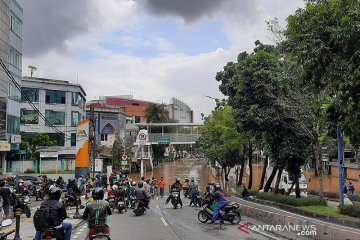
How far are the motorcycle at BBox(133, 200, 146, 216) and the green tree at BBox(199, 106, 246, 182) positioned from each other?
18307mm

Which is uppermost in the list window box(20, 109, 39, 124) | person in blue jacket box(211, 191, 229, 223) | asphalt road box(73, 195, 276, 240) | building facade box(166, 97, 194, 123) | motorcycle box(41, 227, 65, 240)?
building facade box(166, 97, 194, 123)

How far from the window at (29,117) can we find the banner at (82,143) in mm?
25485

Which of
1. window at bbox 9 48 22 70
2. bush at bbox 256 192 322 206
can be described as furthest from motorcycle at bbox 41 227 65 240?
window at bbox 9 48 22 70

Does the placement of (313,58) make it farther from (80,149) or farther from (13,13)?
(13,13)

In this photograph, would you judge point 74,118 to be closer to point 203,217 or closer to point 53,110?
point 53,110

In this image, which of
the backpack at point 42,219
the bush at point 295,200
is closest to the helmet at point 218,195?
the bush at point 295,200

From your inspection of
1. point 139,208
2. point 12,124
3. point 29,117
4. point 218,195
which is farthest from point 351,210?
point 29,117

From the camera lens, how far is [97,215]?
9.86m

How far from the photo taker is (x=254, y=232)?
15008mm

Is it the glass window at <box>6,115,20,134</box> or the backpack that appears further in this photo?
the glass window at <box>6,115,20,134</box>

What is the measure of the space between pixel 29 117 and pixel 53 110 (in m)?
3.23

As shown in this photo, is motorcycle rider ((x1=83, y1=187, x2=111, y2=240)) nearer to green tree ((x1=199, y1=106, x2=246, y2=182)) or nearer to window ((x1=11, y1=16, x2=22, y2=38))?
green tree ((x1=199, y1=106, x2=246, y2=182))

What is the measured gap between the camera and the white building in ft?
189

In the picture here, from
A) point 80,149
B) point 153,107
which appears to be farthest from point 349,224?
point 153,107
